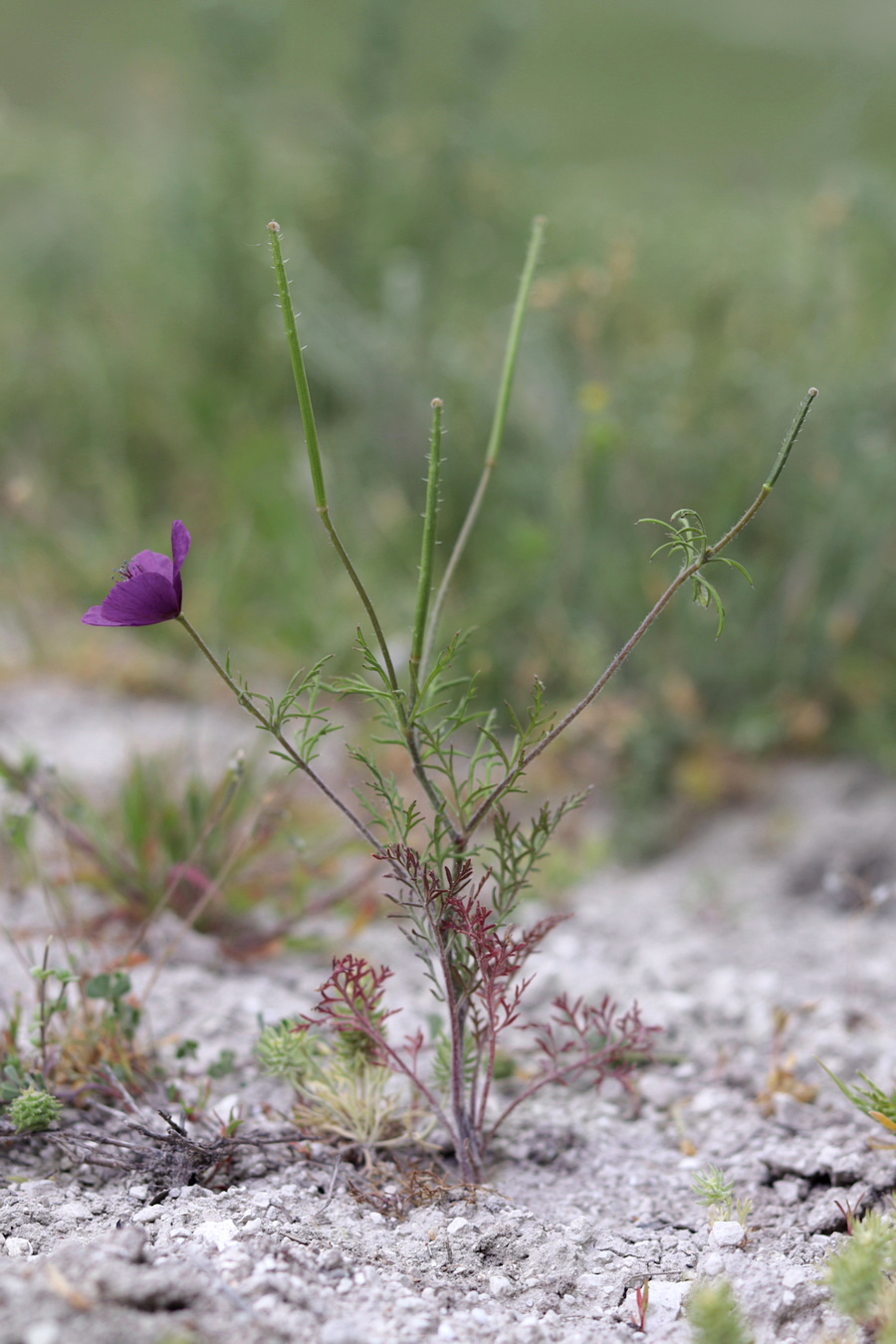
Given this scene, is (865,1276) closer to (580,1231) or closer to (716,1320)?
(716,1320)

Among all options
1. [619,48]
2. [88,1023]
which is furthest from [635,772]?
[619,48]

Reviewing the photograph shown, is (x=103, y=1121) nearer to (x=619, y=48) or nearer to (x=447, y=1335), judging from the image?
(x=447, y=1335)

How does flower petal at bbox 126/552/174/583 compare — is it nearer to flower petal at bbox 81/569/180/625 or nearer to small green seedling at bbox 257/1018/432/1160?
flower petal at bbox 81/569/180/625

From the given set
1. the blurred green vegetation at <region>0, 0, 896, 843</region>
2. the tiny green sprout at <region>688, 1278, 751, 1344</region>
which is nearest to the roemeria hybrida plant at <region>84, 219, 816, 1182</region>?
the tiny green sprout at <region>688, 1278, 751, 1344</region>

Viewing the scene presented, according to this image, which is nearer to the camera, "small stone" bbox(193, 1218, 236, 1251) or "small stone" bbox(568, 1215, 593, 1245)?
"small stone" bbox(193, 1218, 236, 1251)

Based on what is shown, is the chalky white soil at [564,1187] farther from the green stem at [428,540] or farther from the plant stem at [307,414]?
the green stem at [428,540]

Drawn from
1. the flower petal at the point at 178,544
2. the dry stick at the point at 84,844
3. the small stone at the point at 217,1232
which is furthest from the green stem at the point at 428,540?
the dry stick at the point at 84,844

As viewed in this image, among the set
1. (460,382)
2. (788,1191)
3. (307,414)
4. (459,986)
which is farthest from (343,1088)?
(460,382)
